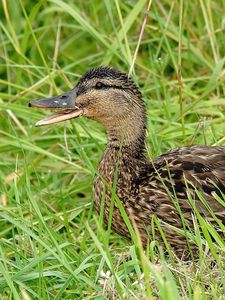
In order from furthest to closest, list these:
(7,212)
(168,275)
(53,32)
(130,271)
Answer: (53,32), (7,212), (130,271), (168,275)

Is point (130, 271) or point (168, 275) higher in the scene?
point (168, 275)

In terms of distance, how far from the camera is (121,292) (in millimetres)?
3459

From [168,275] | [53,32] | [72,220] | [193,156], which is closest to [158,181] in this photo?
[193,156]

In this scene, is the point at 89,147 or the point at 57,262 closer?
the point at 57,262

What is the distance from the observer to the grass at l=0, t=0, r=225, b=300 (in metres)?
3.64

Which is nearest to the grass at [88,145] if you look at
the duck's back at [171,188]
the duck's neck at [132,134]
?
the duck's back at [171,188]

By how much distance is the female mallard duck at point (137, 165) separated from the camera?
14.1ft

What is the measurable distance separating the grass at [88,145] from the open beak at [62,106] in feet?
0.68

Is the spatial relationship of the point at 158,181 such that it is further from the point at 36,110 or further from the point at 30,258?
the point at 36,110

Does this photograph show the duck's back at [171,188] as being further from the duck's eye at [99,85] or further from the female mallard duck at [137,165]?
the duck's eye at [99,85]

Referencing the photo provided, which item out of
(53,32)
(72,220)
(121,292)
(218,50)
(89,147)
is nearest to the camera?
(121,292)

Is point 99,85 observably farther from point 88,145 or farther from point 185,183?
point 185,183

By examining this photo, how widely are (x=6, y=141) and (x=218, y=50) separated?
1389mm

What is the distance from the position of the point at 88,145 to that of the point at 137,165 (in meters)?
0.56
